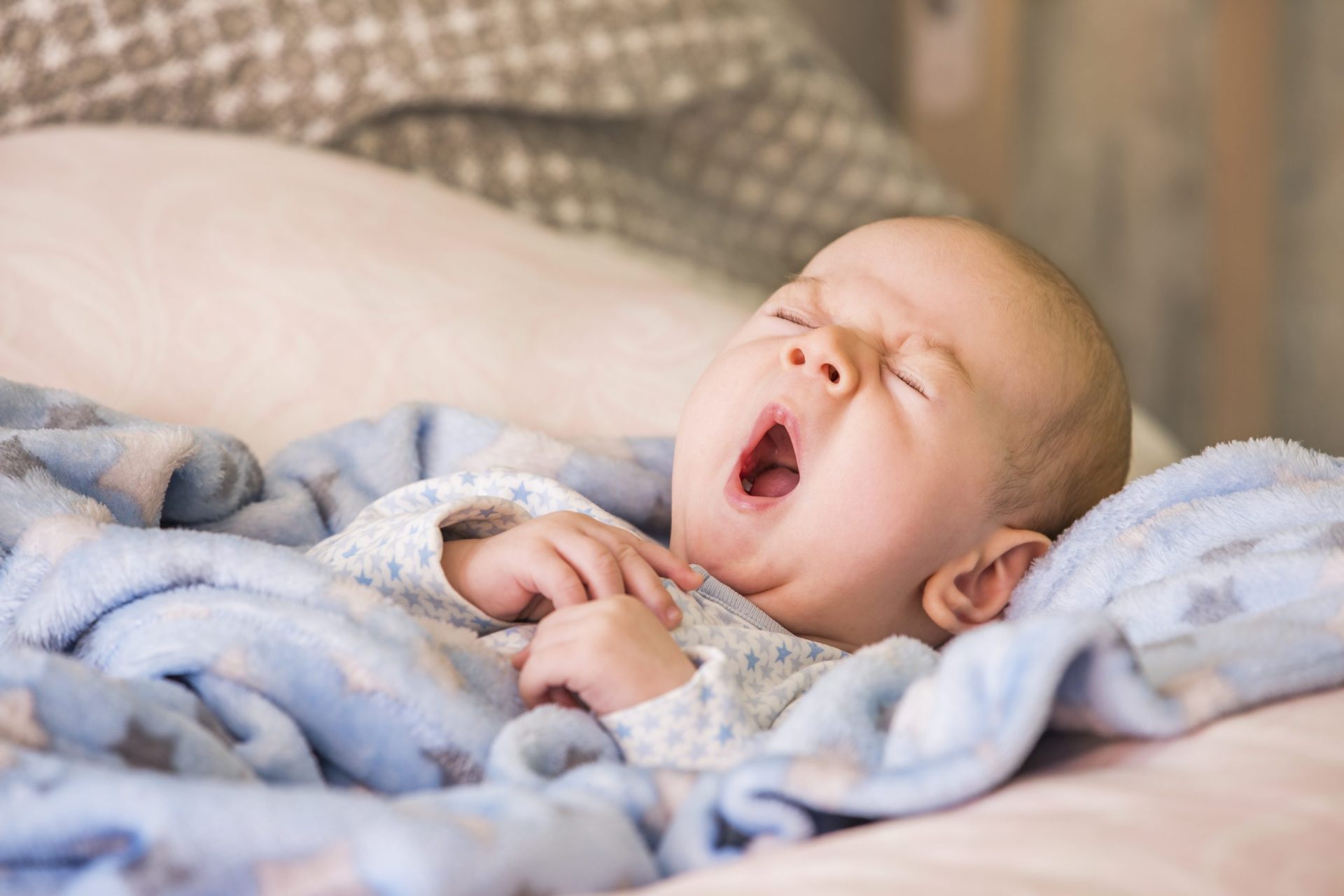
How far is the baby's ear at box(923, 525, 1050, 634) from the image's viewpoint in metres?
0.95

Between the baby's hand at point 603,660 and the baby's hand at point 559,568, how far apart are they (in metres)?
0.04

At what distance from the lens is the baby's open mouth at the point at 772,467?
0.98 meters

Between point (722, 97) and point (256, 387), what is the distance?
912mm

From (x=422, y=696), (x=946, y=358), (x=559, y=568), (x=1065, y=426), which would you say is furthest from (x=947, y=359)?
(x=422, y=696)

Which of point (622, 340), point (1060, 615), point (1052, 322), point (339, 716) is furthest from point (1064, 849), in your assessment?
point (622, 340)

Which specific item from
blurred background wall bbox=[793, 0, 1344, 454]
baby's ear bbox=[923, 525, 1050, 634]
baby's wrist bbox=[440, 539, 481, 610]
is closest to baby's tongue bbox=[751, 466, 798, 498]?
baby's ear bbox=[923, 525, 1050, 634]

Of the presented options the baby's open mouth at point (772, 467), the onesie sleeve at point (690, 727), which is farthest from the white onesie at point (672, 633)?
the baby's open mouth at point (772, 467)

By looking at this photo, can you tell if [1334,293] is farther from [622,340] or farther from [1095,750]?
[1095,750]

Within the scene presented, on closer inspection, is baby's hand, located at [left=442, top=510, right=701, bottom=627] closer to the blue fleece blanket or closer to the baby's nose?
the blue fleece blanket

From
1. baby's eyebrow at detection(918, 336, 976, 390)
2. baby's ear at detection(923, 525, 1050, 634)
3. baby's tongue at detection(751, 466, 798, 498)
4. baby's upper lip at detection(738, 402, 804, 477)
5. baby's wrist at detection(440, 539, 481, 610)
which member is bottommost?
baby's ear at detection(923, 525, 1050, 634)

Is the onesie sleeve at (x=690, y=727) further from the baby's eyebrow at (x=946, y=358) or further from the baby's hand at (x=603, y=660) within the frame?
the baby's eyebrow at (x=946, y=358)

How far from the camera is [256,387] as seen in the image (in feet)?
3.61

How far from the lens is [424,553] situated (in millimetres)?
810

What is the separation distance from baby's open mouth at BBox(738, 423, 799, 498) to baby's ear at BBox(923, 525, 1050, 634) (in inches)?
5.5
